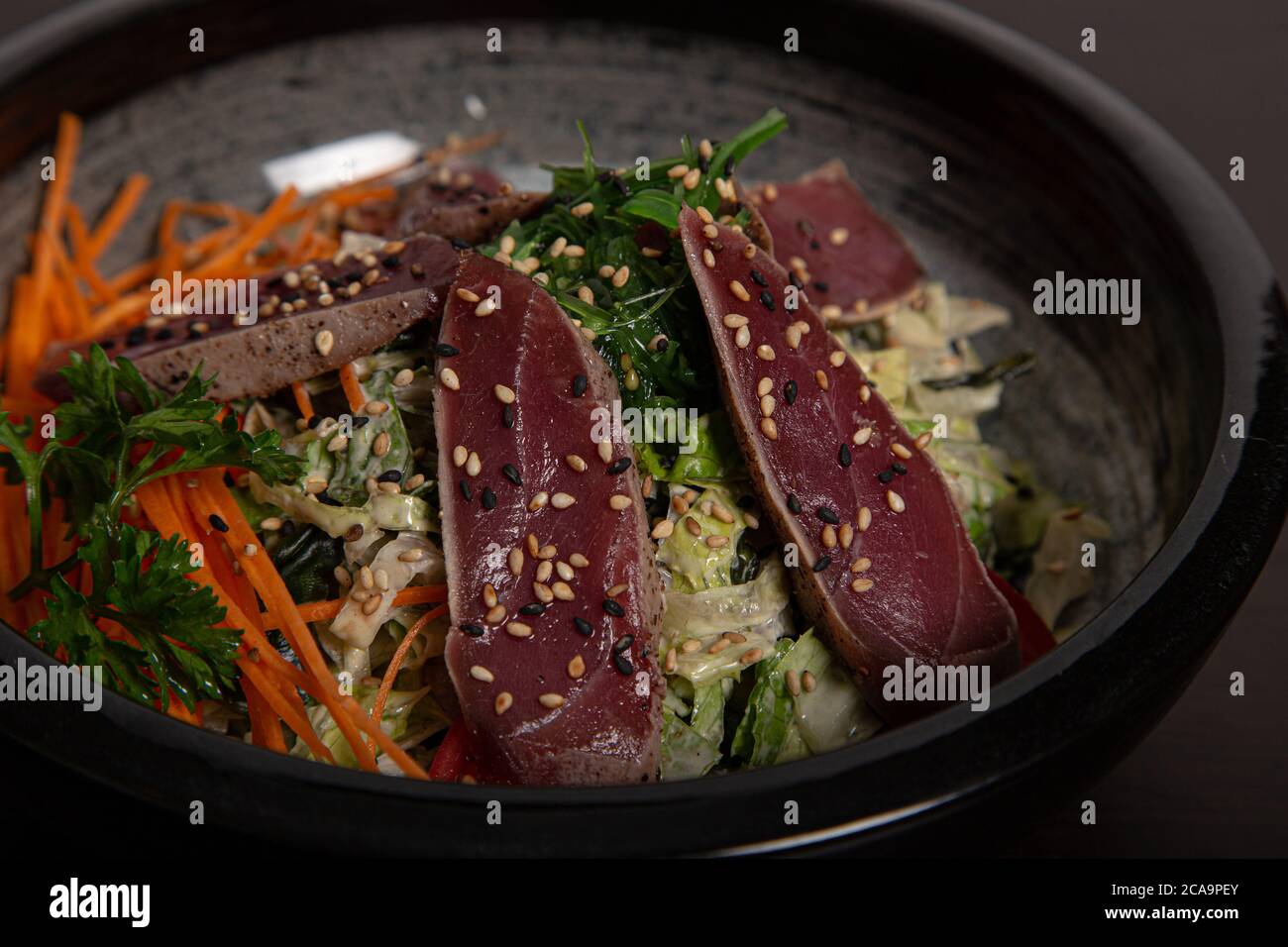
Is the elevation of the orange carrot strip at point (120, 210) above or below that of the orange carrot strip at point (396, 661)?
above

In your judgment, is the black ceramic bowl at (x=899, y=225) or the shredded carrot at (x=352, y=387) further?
the shredded carrot at (x=352, y=387)

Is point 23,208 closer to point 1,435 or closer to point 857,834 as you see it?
point 1,435

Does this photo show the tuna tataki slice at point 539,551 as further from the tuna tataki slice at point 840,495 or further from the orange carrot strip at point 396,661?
the tuna tataki slice at point 840,495


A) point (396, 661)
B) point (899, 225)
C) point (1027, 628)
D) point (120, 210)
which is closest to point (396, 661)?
point (396, 661)

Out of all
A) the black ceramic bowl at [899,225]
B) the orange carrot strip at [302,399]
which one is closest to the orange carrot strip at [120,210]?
the black ceramic bowl at [899,225]
